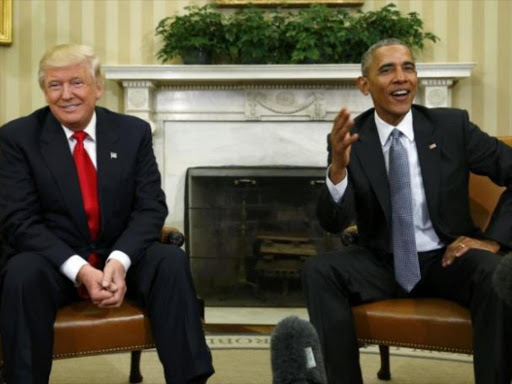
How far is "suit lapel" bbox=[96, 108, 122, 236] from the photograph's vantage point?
2.47 m

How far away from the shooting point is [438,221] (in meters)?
2.48

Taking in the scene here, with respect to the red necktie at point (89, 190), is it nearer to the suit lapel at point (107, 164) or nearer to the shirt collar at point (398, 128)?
the suit lapel at point (107, 164)

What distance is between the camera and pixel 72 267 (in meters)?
2.27

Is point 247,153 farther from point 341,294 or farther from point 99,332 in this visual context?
point 99,332

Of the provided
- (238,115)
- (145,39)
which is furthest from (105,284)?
(145,39)

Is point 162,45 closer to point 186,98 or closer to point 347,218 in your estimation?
point 186,98

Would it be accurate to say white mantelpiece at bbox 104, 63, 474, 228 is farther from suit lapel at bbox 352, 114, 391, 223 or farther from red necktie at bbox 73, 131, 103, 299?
red necktie at bbox 73, 131, 103, 299

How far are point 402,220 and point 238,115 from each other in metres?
2.68

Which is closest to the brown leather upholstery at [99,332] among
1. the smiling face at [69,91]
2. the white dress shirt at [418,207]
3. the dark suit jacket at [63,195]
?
the dark suit jacket at [63,195]

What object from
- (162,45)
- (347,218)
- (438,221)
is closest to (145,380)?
(347,218)

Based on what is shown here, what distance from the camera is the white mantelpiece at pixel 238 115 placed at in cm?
488

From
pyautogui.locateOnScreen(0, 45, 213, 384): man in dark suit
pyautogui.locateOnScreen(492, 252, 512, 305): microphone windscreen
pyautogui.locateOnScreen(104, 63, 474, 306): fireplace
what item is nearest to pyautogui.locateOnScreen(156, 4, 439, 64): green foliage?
pyautogui.locateOnScreen(104, 63, 474, 306): fireplace

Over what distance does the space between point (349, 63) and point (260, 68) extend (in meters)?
0.59

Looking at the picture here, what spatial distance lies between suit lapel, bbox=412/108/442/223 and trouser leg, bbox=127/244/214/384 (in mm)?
863
